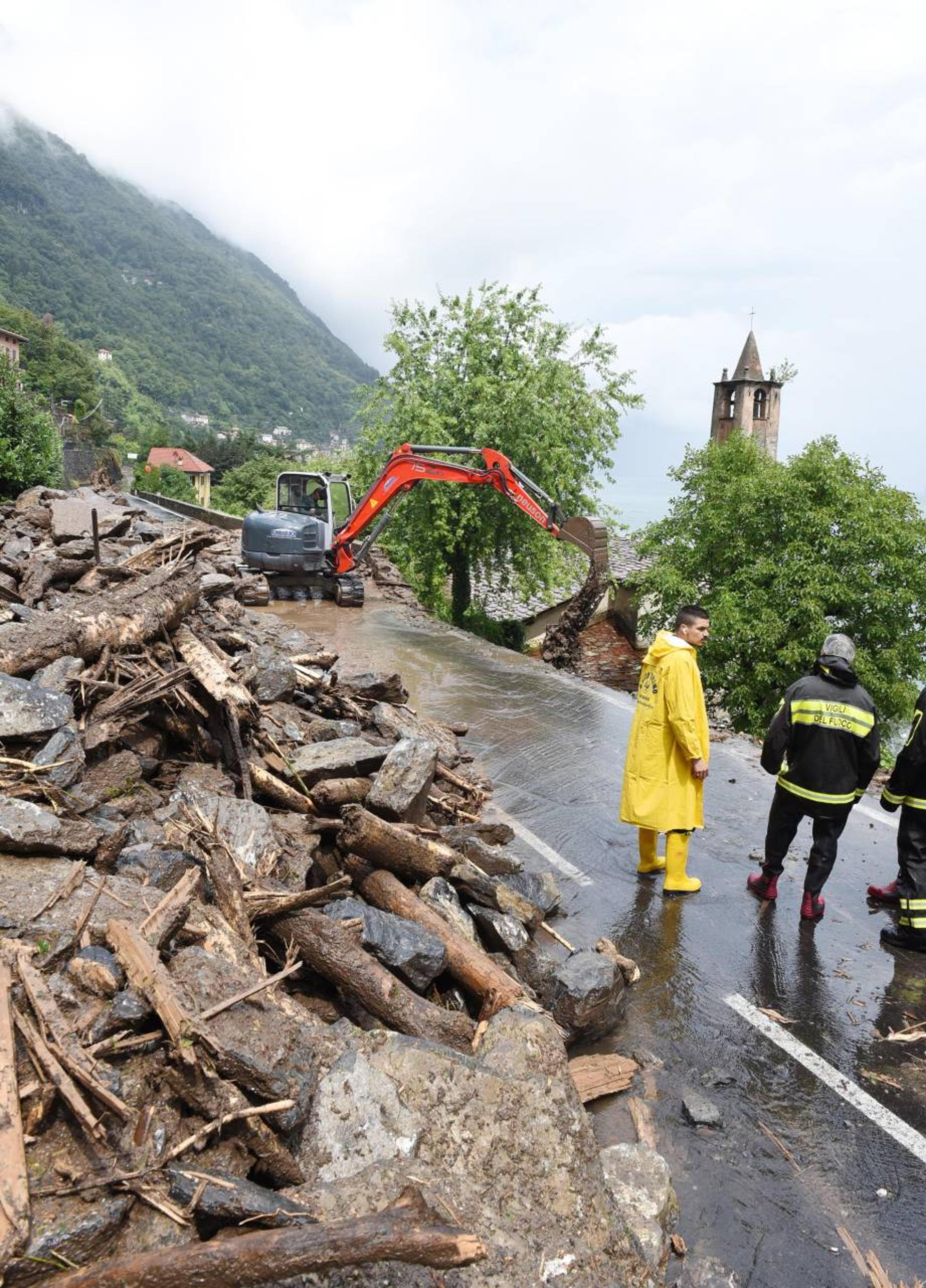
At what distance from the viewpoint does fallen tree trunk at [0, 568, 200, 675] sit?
6031 mm

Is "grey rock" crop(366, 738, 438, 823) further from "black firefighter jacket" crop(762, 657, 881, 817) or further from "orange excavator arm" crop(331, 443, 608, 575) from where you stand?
"orange excavator arm" crop(331, 443, 608, 575)

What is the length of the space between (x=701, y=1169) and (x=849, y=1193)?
1.91 feet

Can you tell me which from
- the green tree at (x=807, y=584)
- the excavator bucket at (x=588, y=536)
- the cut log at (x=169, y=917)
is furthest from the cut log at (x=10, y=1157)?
the green tree at (x=807, y=584)

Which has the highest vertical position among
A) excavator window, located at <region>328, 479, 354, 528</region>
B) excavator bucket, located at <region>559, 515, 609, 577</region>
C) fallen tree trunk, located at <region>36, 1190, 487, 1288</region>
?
excavator window, located at <region>328, 479, 354, 528</region>

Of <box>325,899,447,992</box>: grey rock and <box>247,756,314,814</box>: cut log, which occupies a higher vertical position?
<box>247,756,314,814</box>: cut log

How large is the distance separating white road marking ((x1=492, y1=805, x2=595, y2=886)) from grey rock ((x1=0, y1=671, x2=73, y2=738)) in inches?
136

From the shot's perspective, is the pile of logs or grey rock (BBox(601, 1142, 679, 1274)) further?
grey rock (BBox(601, 1142, 679, 1274))

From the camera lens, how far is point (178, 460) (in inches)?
3669

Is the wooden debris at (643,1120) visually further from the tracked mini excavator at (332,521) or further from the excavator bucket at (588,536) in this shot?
the tracked mini excavator at (332,521)

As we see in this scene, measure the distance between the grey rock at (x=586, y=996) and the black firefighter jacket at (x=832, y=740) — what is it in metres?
1.92

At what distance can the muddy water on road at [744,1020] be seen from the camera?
3236mm

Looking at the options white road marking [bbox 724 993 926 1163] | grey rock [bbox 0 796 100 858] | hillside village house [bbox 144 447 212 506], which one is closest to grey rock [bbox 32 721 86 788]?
grey rock [bbox 0 796 100 858]

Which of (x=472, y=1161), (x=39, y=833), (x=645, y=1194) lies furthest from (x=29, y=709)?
(x=645, y=1194)

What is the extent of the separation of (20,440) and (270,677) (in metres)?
17.3
